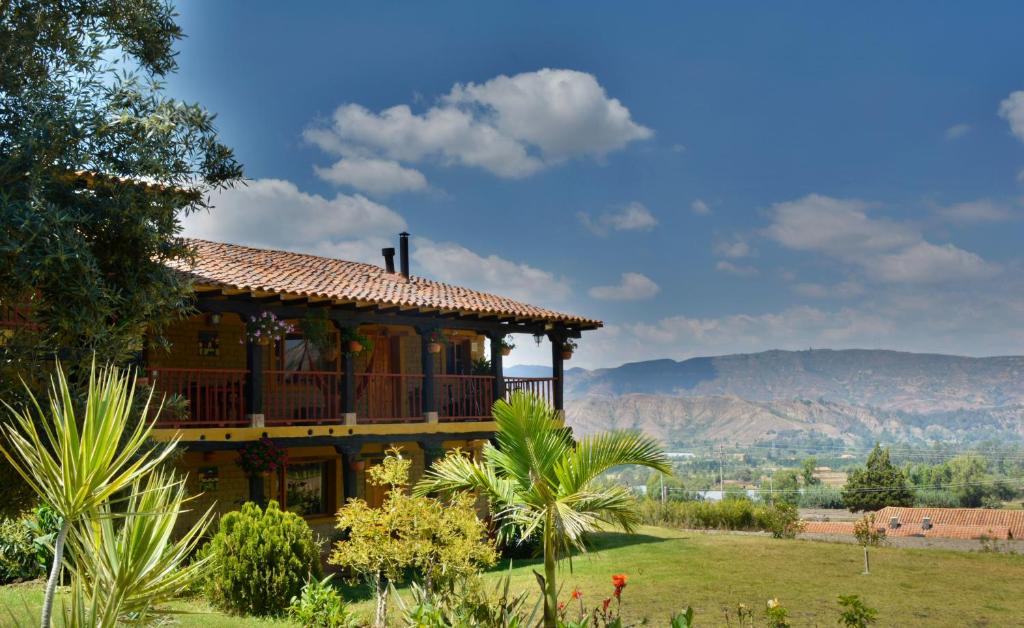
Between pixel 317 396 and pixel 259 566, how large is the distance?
24.7 ft

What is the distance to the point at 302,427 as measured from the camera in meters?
15.6

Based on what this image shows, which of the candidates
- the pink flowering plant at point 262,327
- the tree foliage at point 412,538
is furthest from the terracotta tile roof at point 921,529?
the tree foliage at point 412,538

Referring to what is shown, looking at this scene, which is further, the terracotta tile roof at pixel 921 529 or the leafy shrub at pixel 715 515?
the terracotta tile roof at pixel 921 529

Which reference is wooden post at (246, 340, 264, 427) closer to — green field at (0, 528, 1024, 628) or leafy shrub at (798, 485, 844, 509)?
green field at (0, 528, 1024, 628)

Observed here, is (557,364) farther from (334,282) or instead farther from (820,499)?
(820,499)

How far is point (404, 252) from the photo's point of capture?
71.9 feet

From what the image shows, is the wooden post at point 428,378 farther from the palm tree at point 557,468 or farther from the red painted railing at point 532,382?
the palm tree at point 557,468

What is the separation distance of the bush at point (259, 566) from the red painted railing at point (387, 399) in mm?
5607

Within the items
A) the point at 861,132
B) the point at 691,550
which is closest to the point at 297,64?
the point at 691,550

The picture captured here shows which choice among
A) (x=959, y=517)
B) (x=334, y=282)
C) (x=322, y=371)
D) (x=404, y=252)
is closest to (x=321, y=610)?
(x=322, y=371)

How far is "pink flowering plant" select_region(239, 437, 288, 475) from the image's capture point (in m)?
14.5

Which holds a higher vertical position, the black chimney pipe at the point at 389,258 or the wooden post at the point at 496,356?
the black chimney pipe at the point at 389,258

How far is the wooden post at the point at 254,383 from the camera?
48.9 ft

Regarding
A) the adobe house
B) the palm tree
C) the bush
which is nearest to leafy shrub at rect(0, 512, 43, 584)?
the adobe house
